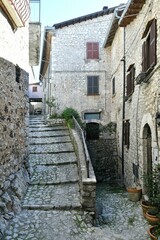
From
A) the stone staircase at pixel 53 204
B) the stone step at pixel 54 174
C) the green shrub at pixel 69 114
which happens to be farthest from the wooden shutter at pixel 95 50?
the stone step at pixel 54 174

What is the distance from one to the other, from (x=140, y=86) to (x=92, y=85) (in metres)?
8.54

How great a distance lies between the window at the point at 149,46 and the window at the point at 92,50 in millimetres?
9187

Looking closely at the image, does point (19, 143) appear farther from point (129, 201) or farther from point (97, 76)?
point (97, 76)

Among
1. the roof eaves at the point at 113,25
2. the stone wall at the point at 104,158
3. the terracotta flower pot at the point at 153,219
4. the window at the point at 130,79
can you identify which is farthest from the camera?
the stone wall at the point at 104,158

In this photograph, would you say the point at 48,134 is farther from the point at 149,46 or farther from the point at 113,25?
the point at 149,46

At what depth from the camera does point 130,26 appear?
1096 cm

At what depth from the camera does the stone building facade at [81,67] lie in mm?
16766

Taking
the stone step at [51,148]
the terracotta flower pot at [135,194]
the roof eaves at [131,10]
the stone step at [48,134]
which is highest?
the roof eaves at [131,10]

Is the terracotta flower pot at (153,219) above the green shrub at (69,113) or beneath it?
beneath

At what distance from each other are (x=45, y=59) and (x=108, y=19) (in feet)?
21.0

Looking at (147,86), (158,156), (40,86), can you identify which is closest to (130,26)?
(147,86)

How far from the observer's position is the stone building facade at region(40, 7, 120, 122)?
55.0 feet

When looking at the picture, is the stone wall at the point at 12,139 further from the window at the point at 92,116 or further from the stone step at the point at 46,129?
the window at the point at 92,116

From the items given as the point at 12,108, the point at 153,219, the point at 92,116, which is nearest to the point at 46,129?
the point at 92,116
